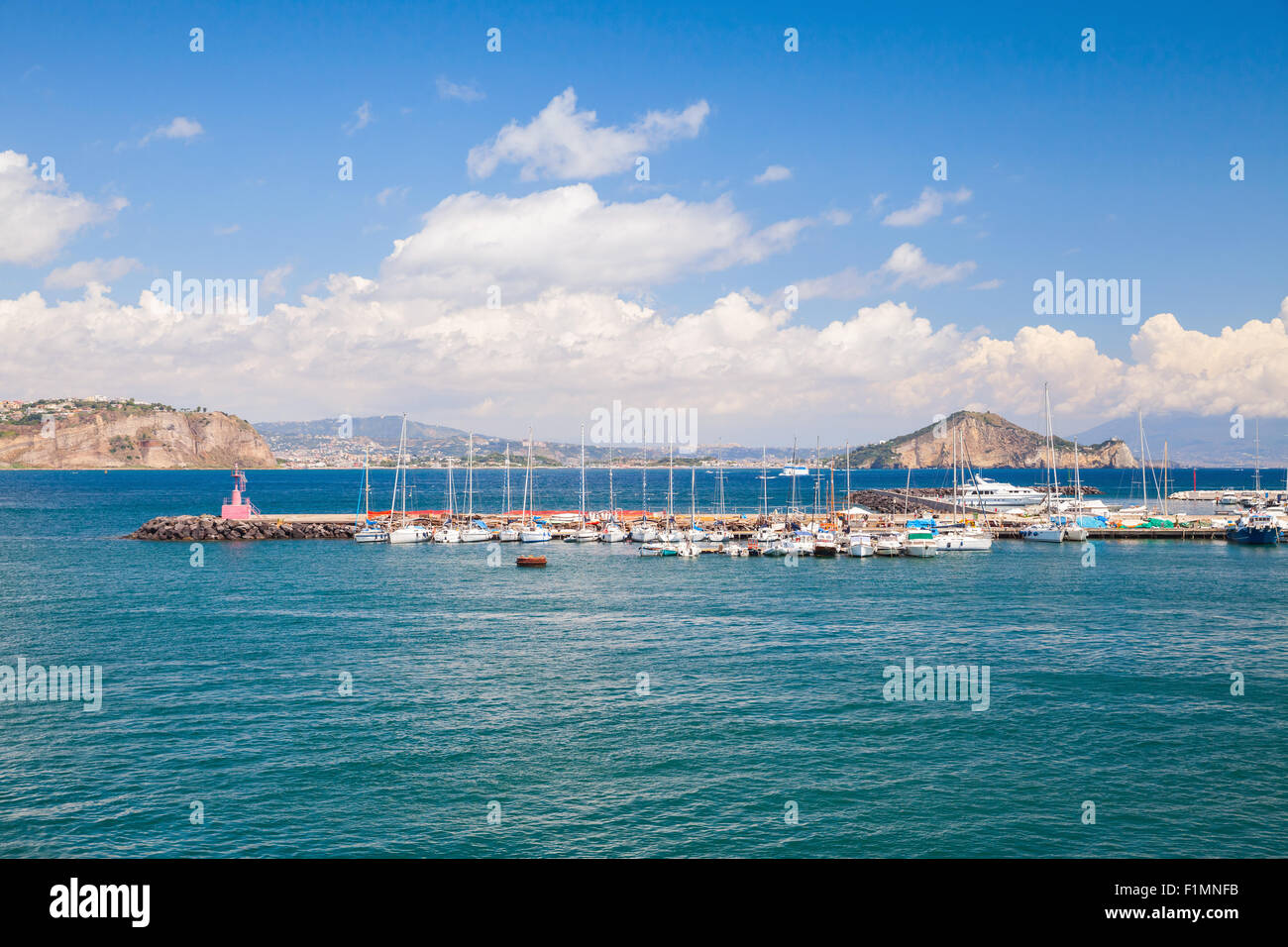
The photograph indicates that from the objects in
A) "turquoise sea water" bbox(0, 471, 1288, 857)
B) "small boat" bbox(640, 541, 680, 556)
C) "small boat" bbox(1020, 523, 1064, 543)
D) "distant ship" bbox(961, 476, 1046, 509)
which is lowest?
"turquoise sea water" bbox(0, 471, 1288, 857)

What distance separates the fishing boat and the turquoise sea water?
25.8 metres

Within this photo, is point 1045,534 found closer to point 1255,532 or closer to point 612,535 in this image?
point 1255,532

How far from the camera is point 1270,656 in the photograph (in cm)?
3011

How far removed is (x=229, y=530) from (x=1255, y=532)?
88.0m

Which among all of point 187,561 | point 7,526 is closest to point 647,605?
point 187,561

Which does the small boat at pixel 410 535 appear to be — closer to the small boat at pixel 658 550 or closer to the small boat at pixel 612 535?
the small boat at pixel 612 535

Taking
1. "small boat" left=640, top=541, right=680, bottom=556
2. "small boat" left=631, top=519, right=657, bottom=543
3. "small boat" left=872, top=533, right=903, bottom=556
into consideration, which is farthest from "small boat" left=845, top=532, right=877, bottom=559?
"small boat" left=631, top=519, right=657, bottom=543

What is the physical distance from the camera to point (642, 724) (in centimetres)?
2241

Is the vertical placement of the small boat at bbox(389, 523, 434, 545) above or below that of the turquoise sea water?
above

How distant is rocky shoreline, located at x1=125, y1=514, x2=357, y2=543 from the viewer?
71.7 m

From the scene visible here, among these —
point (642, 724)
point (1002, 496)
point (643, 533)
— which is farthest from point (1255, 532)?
point (642, 724)

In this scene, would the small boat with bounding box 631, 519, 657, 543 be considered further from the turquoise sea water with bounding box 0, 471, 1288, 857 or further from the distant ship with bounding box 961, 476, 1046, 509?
the distant ship with bounding box 961, 476, 1046, 509
